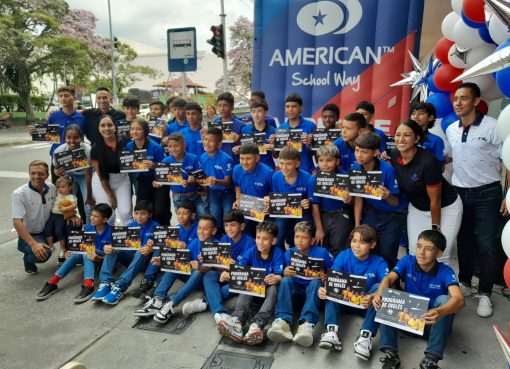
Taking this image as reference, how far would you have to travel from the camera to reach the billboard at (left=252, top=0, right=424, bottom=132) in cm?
489

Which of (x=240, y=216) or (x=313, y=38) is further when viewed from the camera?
(x=313, y=38)

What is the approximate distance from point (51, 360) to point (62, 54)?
19.8 metres

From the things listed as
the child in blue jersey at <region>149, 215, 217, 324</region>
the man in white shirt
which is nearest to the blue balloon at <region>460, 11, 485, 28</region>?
the man in white shirt

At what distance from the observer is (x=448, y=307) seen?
2588 millimetres

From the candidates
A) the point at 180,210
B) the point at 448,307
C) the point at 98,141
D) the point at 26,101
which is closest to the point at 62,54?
the point at 26,101

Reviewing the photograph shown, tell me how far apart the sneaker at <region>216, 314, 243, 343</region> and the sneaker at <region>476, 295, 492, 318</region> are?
6.17ft

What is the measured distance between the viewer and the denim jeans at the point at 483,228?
3.20m

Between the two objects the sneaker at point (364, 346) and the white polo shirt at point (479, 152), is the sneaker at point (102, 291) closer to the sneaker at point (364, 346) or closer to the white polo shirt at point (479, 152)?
the sneaker at point (364, 346)

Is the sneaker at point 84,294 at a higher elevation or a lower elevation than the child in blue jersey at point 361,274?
lower

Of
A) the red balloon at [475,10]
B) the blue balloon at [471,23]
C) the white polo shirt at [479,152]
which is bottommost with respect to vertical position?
the white polo shirt at [479,152]

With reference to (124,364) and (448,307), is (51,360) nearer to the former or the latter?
(124,364)

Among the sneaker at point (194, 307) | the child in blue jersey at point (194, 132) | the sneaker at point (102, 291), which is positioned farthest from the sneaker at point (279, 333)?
the child in blue jersey at point (194, 132)

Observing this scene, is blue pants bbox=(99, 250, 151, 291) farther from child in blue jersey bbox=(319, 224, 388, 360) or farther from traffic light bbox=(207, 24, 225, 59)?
traffic light bbox=(207, 24, 225, 59)

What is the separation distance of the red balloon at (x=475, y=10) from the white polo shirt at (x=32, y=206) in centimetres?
432
